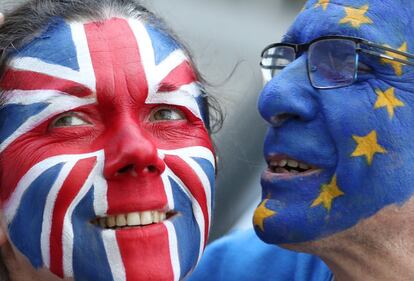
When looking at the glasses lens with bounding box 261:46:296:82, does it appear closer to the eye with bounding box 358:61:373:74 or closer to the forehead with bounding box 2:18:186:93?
the eye with bounding box 358:61:373:74

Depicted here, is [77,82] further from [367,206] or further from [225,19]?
[225,19]

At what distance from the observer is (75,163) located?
228 cm

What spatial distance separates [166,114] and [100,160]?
0.31 metres

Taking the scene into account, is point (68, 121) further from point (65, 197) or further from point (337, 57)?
point (337, 57)

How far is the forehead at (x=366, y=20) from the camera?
8.06 feet

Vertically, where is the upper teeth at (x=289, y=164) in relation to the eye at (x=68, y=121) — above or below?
below

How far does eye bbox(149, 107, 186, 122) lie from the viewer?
8.05 feet

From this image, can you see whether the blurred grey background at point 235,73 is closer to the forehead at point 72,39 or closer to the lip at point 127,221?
the forehead at point 72,39

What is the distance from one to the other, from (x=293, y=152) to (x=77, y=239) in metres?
0.76

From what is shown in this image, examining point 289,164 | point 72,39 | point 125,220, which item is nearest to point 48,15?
point 72,39

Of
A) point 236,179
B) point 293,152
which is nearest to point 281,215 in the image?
point 293,152

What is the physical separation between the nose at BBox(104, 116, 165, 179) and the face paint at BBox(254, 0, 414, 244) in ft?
1.55

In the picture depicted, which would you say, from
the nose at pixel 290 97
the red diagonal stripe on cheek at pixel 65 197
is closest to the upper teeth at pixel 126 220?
the red diagonal stripe on cheek at pixel 65 197

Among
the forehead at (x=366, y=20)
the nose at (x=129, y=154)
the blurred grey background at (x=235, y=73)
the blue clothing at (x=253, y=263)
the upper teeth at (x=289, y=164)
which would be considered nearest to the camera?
the nose at (x=129, y=154)
